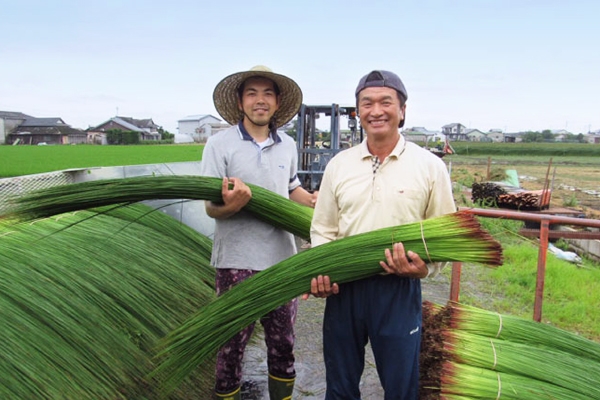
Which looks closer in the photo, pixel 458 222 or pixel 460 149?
pixel 458 222

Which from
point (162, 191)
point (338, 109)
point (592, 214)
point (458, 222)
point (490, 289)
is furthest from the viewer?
point (592, 214)

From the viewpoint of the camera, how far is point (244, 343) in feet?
6.44

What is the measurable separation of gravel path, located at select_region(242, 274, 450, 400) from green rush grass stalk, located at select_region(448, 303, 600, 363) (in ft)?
2.27

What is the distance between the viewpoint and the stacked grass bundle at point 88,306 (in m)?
1.62

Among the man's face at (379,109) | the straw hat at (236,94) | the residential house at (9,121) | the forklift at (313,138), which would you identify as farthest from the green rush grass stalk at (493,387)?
the residential house at (9,121)

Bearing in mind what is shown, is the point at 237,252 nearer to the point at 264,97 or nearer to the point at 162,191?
the point at 162,191

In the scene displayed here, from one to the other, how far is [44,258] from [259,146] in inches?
40.5

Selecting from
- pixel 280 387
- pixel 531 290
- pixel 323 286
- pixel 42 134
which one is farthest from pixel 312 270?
pixel 42 134

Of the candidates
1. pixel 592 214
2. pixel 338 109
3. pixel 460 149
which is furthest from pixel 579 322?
pixel 460 149

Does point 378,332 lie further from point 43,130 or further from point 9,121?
point 9,121

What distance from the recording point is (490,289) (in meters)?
4.15

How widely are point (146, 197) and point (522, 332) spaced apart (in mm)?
1634

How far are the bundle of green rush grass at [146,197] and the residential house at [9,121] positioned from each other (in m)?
45.7

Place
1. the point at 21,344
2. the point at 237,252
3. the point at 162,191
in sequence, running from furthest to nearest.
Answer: the point at 237,252, the point at 162,191, the point at 21,344
